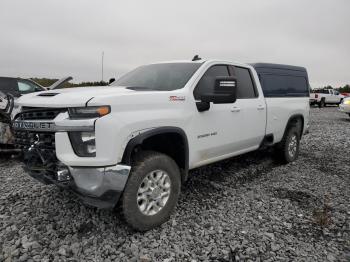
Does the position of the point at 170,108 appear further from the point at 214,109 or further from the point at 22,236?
the point at 22,236

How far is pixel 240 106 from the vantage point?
14.8 feet

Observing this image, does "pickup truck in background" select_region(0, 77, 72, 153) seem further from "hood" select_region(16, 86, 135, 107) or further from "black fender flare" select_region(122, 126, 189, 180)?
"black fender flare" select_region(122, 126, 189, 180)

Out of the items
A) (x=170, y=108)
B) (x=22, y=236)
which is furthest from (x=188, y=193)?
(x=22, y=236)

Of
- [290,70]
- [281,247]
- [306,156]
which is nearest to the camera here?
[281,247]

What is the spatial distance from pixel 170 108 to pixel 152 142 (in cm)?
44

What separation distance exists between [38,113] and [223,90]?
6.48 feet

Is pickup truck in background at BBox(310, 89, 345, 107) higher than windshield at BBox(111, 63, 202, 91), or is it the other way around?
windshield at BBox(111, 63, 202, 91)

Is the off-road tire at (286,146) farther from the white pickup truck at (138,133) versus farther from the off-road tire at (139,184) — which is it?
the off-road tire at (139,184)

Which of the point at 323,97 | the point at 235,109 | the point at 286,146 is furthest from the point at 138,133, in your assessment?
the point at 323,97

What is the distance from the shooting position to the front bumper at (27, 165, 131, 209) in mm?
2799

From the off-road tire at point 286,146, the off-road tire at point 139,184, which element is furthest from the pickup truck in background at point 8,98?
the off-road tire at point 286,146

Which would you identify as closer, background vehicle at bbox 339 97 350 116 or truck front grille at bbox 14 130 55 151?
truck front grille at bbox 14 130 55 151

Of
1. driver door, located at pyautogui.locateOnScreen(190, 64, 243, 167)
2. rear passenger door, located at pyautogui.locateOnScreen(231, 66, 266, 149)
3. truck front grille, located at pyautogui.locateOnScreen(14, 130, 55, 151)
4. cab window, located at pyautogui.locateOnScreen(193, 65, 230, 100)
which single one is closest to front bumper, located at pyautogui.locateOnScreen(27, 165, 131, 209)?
truck front grille, located at pyautogui.locateOnScreen(14, 130, 55, 151)

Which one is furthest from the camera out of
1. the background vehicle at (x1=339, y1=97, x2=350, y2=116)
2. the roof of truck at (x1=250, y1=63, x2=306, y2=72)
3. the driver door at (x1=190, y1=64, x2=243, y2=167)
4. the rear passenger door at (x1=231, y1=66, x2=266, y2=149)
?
the background vehicle at (x1=339, y1=97, x2=350, y2=116)
